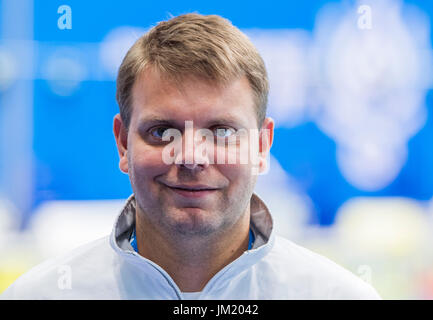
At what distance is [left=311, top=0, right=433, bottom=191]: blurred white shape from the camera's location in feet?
6.77

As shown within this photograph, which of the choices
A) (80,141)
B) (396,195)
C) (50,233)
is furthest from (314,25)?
(50,233)

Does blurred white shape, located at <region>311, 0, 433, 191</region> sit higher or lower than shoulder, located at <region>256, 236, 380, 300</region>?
higher

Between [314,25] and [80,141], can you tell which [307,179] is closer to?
[314,25]

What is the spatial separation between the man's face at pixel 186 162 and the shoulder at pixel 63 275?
0.22 m

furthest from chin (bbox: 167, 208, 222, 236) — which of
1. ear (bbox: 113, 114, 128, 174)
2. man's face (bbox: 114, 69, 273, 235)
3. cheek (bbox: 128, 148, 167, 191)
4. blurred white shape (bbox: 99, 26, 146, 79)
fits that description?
blurred white shape (bbox: 99, 26, 146, 79)

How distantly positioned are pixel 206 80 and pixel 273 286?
21.8 inches

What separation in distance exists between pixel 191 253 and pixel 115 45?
1186 mm

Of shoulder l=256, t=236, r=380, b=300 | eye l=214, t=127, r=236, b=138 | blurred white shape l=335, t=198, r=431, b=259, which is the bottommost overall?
blurred white shape l=335, t=198, r=431, b=259

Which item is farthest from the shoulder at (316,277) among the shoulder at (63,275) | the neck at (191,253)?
the shoulder at (63,275)

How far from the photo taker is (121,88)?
3.85ft

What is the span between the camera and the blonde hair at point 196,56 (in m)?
1.05

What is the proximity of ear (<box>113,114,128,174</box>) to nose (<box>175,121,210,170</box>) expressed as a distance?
20 cm

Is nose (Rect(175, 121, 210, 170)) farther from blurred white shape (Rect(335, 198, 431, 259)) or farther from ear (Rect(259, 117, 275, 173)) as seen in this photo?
blurred white shape (Rect(335, 198, 431, 259))

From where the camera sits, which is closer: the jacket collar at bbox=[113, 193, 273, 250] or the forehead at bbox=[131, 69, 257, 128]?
the forehead at bbox=[131, 69, 257, 128]
